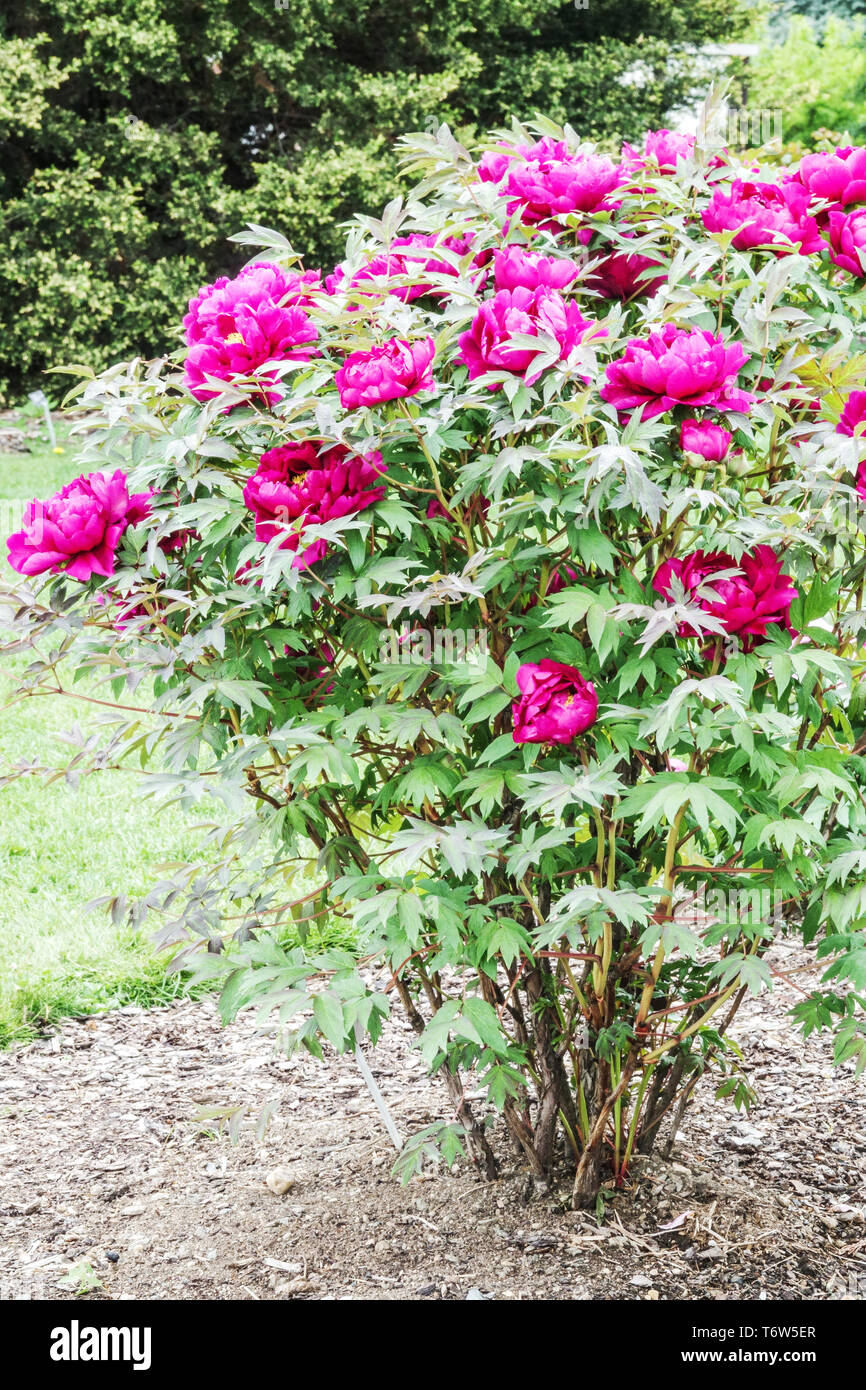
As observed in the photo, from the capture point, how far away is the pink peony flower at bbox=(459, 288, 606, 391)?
→ 1.70 meters

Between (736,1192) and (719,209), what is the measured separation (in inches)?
74.0

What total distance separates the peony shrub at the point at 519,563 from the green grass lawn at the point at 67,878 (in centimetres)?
65

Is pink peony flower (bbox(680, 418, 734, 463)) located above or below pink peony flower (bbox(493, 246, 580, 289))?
below

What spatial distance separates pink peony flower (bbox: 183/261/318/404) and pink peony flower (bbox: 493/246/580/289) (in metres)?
0.32

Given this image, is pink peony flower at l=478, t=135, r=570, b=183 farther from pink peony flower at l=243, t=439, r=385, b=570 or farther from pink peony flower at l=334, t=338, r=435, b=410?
pink peony flower at l=243, t=439, r=385, b=570

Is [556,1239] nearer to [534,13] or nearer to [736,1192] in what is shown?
[736,1192]

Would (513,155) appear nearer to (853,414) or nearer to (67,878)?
(853,414)

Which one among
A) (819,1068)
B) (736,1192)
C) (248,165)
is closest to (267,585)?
(736,1192)

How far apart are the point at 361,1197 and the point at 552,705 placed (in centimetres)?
135

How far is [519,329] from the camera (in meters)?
1.70

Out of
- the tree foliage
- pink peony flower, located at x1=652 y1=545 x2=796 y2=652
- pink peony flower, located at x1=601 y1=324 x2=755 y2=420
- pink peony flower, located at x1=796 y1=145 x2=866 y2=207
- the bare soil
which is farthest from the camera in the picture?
the tree foliage

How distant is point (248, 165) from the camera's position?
14.6m

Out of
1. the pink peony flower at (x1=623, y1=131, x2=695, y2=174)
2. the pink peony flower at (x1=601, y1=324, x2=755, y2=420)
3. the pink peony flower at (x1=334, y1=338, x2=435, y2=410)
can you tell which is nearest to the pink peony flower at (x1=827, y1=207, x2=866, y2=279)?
the pink peony flower at (x1=623, y1=131, x2=695, y2=174)

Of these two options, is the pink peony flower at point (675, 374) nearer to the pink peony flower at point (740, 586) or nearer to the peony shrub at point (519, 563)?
the peony shrub at point (519, 563)
